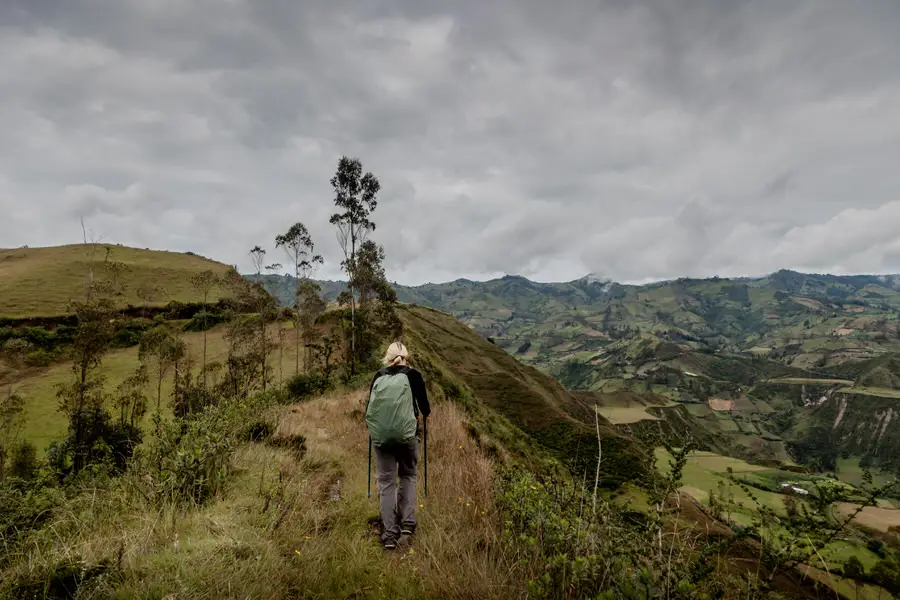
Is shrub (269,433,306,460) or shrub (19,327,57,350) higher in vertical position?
shrub (19,327,57,350)

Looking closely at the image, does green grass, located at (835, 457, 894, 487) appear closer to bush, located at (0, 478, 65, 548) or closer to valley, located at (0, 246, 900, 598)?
valley, located at (0, 246, 900, 598)

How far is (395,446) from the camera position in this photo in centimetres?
493

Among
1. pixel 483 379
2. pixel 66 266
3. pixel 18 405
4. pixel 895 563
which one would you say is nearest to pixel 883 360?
pixel 483 379

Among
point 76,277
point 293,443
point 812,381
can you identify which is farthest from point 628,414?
point 812,381

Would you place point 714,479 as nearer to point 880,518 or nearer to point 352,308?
point 880,518

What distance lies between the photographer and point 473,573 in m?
3.23

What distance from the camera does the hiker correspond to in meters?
4.82

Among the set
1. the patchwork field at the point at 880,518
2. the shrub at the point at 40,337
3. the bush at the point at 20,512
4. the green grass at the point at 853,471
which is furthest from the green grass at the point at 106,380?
the green grass at the point at 853,471

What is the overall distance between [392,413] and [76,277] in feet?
257

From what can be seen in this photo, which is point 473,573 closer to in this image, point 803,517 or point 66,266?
point 803,517

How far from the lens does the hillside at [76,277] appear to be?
47.7 meters

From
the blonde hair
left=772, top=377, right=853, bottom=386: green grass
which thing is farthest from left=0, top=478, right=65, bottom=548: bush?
left=772, top=377, right=853, bottom=386: green grass

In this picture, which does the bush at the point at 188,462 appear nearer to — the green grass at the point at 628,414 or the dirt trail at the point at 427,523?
the dirt trail at the point at 427,523

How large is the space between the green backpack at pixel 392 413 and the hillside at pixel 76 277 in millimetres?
48352
